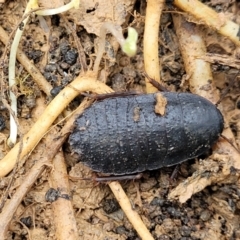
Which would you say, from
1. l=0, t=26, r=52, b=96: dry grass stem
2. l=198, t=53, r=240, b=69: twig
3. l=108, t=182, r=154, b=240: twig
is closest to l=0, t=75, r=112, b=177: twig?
l=0, t=26, r=52, b=96: dry grass stem

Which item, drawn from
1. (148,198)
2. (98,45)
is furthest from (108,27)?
(148,198)

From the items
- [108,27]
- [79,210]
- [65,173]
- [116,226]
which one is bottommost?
[116,226]

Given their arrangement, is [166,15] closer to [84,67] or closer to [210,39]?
[210,39]

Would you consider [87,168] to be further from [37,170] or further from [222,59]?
[222,59]

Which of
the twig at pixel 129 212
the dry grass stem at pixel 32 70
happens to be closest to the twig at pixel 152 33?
the dry grass stem at pixel 32 70

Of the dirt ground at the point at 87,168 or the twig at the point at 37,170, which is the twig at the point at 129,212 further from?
the twig at the point at 37,170

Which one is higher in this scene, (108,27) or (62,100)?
(108,27)

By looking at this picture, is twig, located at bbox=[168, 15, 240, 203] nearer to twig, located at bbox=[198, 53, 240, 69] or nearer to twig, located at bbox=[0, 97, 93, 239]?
twig, located at bbox=[198, 53, 240, 69]
